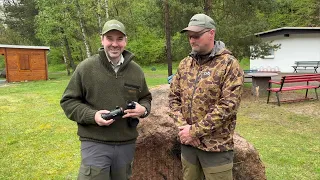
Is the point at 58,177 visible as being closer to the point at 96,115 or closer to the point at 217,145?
the point at 96,115

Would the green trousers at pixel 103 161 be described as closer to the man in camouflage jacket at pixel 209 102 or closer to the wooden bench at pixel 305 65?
the man in camouflage jacket at pixel 209 102

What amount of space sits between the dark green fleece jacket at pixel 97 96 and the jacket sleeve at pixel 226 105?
0.69 meters

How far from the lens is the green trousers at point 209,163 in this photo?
265 cm

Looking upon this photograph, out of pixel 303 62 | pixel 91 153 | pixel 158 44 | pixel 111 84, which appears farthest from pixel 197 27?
pixel 158 44

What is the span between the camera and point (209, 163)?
2.66m

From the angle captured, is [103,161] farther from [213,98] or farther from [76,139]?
[76,139]

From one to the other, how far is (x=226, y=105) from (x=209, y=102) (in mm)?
190

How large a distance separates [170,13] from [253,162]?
36.9ft

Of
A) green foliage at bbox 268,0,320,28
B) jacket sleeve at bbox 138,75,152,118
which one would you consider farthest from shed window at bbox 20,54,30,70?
green foliage at bbox 268,0,320,28

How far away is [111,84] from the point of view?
260 cm

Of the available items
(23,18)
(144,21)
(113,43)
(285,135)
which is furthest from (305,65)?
(23,18)

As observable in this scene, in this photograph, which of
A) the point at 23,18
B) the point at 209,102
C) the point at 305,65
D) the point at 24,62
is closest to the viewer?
the point at 209,102

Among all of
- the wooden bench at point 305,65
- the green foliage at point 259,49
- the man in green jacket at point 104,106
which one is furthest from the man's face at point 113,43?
the wooden bench at point 305,65

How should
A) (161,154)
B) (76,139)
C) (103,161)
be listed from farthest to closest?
1. (76,139)
2. (161,154)
3. (103,161)
